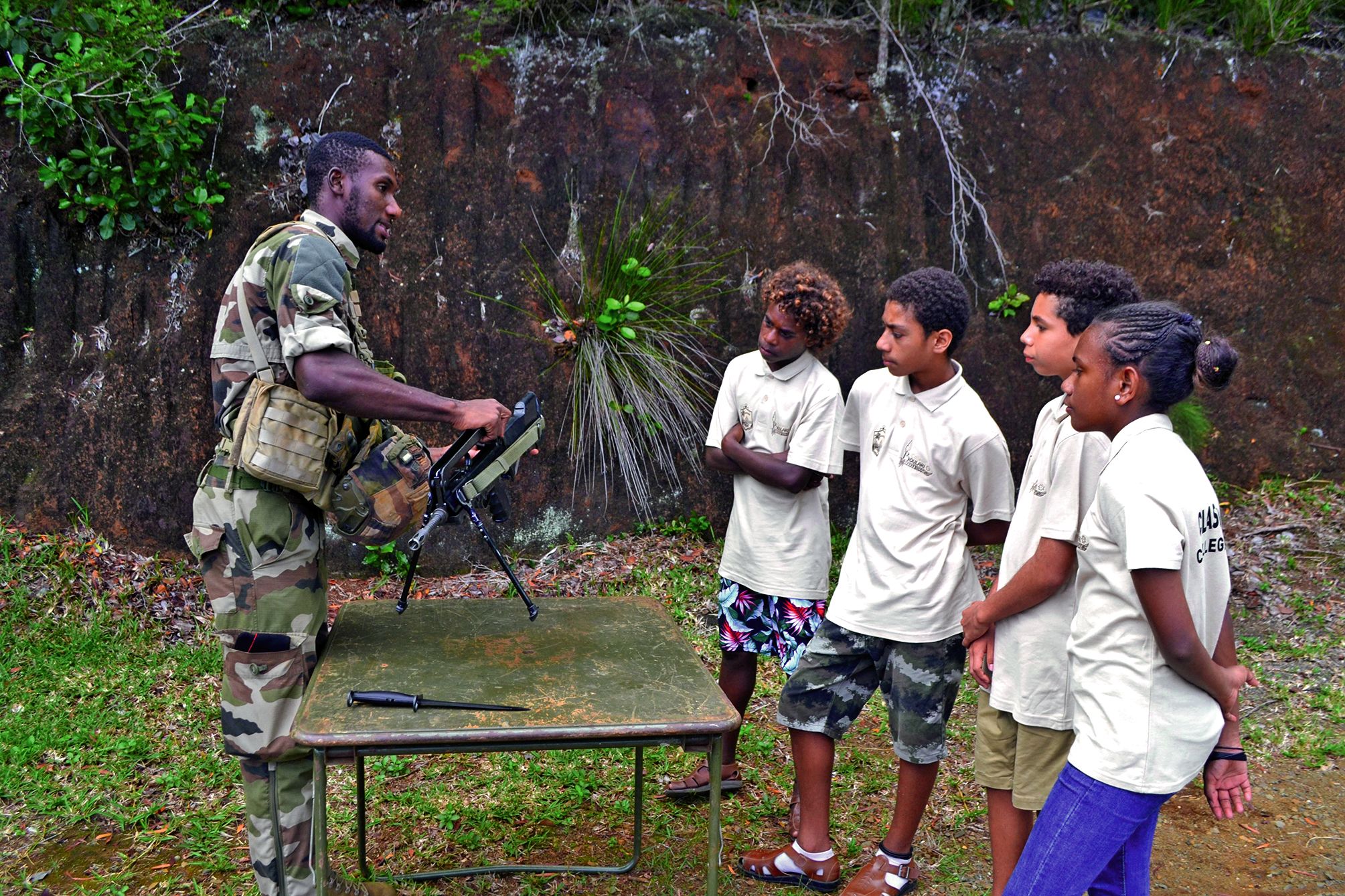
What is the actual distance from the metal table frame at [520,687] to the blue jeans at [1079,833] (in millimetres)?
681

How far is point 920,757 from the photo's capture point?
116 inches

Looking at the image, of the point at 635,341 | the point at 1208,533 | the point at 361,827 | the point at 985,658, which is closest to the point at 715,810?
the point at 985,658

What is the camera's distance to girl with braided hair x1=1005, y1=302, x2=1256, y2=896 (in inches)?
78.8

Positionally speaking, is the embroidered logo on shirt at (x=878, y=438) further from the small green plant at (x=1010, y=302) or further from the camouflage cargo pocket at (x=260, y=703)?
the small green plant at (x=1010, y=302)

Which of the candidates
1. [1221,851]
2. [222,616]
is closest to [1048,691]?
[1221,851]

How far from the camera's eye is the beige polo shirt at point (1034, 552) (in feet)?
8.09

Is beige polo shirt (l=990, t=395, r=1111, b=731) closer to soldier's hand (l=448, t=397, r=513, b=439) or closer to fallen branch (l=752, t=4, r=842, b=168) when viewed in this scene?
soldier's hand (l=448, t=397, r=513, b=439)

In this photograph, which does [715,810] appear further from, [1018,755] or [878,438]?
[878,438]

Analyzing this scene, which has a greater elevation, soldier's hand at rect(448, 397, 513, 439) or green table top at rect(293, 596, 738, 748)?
soldier's hand at rect(448, 397, 513, 439)

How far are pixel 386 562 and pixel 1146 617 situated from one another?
3.93 metres

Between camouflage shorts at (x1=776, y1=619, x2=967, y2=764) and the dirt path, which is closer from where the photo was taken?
camouflage shorts at (x1=776, y1=619, x2=967, y2=764)

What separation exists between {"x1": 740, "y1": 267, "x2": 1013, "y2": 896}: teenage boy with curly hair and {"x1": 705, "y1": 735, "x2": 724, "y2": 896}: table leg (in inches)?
29.7

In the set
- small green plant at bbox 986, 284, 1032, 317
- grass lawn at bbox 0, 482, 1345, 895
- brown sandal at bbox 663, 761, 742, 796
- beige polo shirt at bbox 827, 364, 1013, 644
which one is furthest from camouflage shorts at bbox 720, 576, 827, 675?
small green plant at bbox 986, 284, 1032, 317

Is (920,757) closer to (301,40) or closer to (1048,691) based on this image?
(1048,691)
